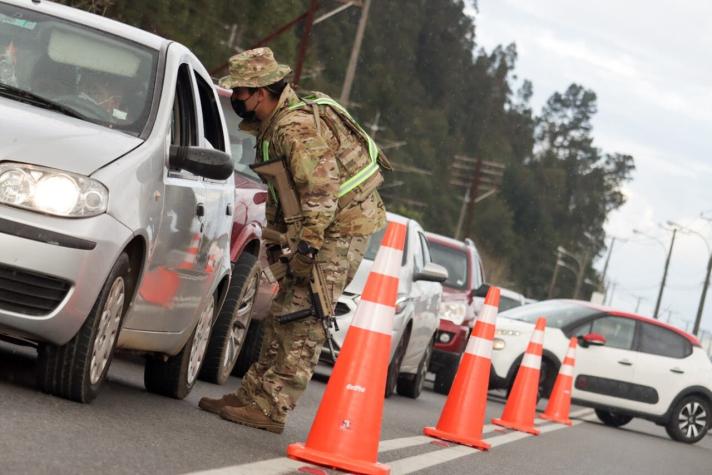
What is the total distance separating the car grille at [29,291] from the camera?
6535 millimetres

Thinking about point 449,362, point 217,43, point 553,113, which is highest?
point 553,113

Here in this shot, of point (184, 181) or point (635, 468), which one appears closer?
point (184, 181)

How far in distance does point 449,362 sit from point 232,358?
1002 cm

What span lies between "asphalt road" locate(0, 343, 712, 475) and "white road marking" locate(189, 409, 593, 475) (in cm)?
2

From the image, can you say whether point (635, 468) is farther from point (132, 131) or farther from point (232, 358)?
point (132, 131)

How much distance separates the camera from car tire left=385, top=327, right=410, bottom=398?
48.1 feet

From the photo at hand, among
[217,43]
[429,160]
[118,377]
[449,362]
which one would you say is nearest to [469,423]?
[118,377]

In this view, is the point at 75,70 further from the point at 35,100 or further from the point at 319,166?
the point at 319,166

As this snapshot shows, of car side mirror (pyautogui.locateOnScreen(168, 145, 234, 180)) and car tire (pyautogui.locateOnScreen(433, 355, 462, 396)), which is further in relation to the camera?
car tire (pyautogui.locateOnScreen(433, 355, 462, 396))

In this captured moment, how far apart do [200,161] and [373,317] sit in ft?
3.66

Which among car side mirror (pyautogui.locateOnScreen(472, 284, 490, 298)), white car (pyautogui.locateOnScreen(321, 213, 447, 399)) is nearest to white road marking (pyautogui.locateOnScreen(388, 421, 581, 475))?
white car (pyautogui.locateOnScreen(321, 213, 447, 399))

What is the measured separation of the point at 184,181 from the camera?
7902mm

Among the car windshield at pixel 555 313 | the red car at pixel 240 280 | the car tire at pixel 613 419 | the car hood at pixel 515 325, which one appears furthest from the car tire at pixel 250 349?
the car tire at pixel 613 419

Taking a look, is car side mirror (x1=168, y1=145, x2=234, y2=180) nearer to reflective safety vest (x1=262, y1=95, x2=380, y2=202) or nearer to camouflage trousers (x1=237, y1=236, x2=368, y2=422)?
reflective safety vest (x1=262, y1=95, x2=380, y2=202)
